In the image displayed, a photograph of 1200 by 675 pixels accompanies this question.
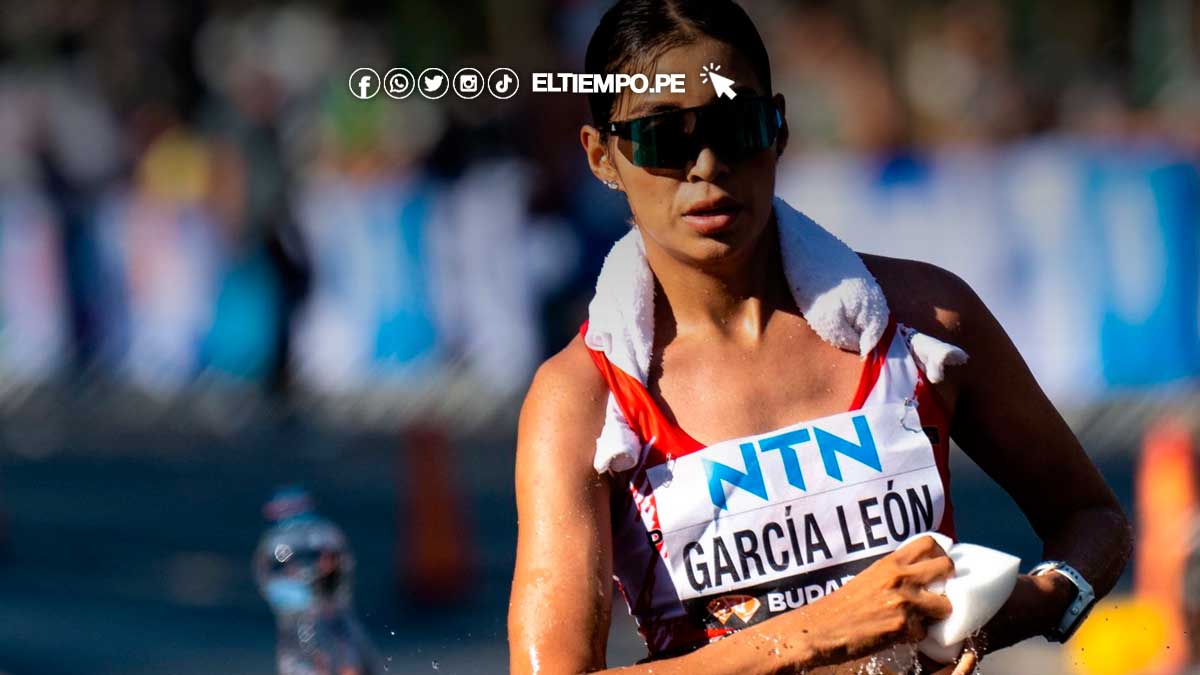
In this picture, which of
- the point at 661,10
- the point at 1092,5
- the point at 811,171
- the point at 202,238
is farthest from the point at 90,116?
the point at 661,10

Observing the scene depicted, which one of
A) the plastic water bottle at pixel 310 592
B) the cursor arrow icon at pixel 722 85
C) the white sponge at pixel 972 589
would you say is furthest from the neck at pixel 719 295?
the plastic water bottle at pixel 310 592

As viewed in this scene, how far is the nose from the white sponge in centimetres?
66

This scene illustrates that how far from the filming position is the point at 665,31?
130 inches

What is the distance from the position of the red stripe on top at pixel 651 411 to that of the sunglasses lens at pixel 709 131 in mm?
342

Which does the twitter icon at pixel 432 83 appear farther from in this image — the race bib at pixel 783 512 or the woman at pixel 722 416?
the race bib at pixel 783 512

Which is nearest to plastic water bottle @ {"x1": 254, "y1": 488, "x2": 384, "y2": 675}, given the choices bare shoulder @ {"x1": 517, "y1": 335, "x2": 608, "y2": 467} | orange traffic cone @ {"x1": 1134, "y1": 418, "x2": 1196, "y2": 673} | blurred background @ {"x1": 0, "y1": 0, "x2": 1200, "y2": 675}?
bare shoulder @ {"x1": 517, "y1": 335, "x2": 608, "y2": 467}

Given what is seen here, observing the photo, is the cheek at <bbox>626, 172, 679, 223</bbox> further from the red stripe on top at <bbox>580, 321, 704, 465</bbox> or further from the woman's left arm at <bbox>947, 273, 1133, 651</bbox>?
the woman's left arm at <bbox>947, 273, 1133, 651</bbox>

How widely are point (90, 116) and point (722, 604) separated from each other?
50.5 ft

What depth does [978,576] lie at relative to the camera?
3.09 meters

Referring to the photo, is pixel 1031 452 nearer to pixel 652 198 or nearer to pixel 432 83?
pixel 652 198

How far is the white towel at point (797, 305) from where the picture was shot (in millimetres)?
3363

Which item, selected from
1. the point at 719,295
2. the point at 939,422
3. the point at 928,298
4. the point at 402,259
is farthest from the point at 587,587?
the point at 402,259

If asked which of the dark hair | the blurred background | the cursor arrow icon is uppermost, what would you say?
the blurred background

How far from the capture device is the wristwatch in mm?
3418
